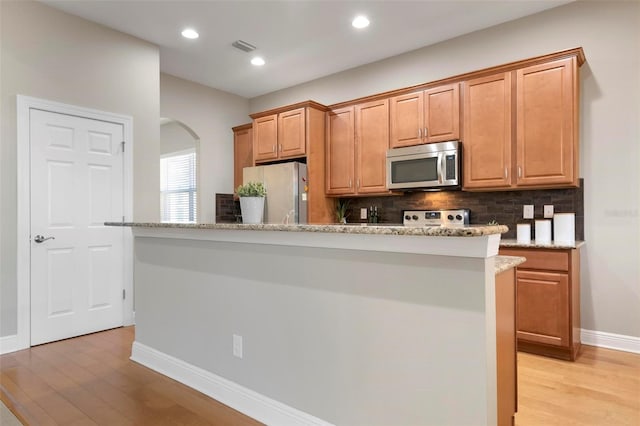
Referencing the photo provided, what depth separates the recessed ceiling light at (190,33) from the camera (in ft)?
12.5

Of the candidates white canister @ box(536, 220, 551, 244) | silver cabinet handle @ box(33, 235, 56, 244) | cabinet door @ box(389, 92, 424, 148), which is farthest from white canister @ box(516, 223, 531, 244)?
silver cabinet handle @ box(33, 235, 56, 244)

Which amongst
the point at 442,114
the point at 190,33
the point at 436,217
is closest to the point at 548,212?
the point at 436,217

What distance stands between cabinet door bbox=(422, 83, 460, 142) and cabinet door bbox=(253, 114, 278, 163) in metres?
1.94

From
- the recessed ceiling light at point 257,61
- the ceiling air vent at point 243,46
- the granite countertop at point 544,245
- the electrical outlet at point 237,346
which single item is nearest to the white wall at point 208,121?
the recessed ceiling light at point 257,61

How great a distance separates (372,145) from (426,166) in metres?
0.76

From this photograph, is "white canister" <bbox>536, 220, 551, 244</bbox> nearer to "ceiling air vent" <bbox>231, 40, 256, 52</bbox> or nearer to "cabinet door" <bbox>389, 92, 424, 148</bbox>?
"cabinet door" <bbox>389, 92, 424, 148</bbox>

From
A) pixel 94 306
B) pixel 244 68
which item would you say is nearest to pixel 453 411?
pixel 94 306

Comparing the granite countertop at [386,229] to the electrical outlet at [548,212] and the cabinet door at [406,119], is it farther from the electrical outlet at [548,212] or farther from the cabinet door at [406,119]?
the cabinet door at [406,119]

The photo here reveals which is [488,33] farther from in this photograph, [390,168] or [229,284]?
[229,284]

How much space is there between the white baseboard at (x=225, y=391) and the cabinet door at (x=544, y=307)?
203cm

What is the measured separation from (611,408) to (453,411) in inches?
55.2

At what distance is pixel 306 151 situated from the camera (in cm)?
455

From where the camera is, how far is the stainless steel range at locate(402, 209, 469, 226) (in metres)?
3.83

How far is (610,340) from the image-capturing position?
3098 millimetres
